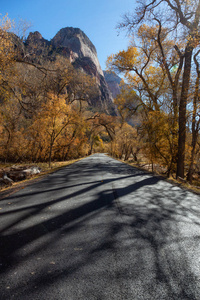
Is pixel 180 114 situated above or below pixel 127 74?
below

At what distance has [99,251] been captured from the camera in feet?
6.87

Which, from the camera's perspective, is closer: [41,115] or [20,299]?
[20,299]

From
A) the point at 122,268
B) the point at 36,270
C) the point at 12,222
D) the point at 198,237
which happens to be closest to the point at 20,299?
the point at 36,270

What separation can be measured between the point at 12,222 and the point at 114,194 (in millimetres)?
2867

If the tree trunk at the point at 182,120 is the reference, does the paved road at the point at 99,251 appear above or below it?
below

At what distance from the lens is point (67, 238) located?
243 centimetres

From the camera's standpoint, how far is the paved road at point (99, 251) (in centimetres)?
151

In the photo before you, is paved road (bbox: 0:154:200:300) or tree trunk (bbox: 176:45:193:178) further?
tree trunk (bbox: 176:45:193:178)

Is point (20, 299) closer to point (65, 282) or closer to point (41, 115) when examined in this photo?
point (65, 282)

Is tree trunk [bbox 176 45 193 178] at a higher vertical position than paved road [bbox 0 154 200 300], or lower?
higher

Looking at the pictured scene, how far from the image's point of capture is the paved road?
1.51m

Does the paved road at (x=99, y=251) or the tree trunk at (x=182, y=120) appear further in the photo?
the tree trunk at (x=182, y=120)

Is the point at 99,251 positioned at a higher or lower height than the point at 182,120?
lower

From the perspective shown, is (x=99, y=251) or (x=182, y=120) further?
(x=182, y=120)
